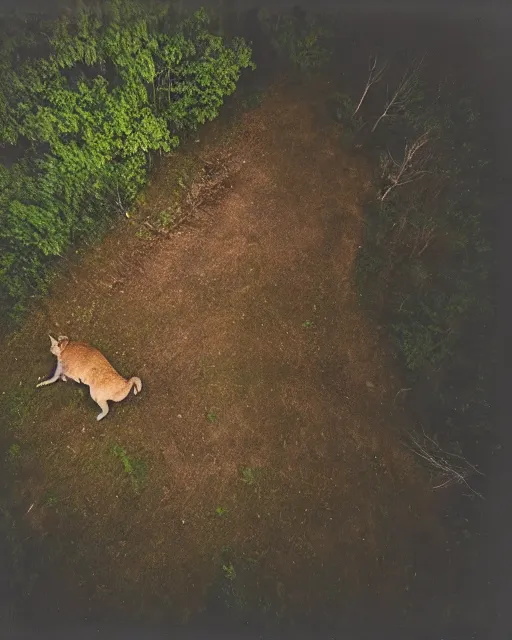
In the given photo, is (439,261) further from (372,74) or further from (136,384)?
(136,384)

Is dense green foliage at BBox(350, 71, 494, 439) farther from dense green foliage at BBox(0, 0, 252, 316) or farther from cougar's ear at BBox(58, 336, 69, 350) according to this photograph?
cougar's ear at BBox(58, 336, 69, 350)

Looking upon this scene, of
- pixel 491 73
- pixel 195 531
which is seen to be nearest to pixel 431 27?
pixel 491 73

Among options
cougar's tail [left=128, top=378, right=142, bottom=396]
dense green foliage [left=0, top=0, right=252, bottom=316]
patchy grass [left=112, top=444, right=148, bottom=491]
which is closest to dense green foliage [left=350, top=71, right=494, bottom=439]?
dense green foliage [left=0, top=0, right=252, bottom=316]

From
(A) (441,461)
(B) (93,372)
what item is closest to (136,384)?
(B) (93,372)

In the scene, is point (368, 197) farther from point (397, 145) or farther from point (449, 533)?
point (449, 533)

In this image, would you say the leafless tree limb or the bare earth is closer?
the bare earth

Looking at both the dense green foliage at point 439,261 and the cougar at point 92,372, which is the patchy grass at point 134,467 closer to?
the cougar at point 92,372
